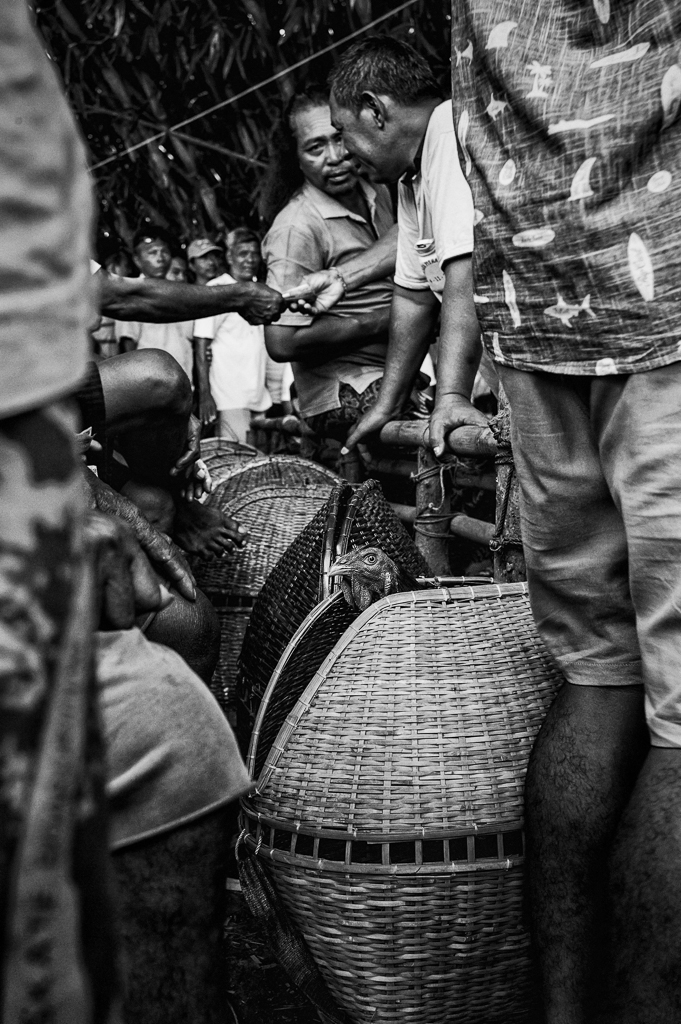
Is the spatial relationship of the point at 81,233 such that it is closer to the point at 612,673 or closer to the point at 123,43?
the point at 612,673

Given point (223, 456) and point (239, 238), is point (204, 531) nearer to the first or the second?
point (223, 456)

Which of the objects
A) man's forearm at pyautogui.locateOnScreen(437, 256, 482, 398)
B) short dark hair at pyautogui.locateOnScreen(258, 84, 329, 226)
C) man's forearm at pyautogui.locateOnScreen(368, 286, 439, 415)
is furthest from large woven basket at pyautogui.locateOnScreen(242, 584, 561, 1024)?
short dark hair at pyautogui.locateOnScreen(258, 84, 329, 226)

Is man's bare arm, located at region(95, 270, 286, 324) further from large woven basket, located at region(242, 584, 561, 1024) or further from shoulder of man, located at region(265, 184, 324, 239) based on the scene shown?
shoulder of man, located at region(265, 184, 324, 239)

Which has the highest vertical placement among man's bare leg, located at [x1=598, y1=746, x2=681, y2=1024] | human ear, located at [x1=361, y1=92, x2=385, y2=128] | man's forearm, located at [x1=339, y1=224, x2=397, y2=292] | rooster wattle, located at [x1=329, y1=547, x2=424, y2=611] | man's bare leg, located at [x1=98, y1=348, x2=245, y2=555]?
human ear, located at [x1=361, y1=92, x2=385, y2=128]

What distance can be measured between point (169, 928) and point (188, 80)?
7.40 m

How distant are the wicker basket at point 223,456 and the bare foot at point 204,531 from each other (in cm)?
53

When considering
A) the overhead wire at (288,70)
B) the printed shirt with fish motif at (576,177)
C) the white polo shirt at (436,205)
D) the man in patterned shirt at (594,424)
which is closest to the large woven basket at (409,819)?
the man in patterned shirt at (594,424)

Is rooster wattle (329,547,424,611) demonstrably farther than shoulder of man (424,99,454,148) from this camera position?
No

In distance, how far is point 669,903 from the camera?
45.6 inches

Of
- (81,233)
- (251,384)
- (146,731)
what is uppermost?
(251,384)

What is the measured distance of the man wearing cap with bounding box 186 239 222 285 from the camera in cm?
772

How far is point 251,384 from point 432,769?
21.9 ft

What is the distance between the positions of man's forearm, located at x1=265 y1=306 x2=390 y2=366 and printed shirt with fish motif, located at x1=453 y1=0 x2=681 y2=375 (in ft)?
7.27

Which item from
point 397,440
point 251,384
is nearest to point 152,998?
point 397,440
